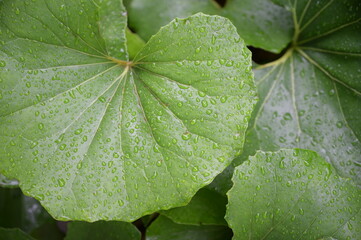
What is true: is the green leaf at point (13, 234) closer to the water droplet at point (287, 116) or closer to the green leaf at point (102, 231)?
the green leaf at point (102, 231)

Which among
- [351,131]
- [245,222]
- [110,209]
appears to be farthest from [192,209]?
[351,131]

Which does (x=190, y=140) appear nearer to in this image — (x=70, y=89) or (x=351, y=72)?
(x=70, y=89)

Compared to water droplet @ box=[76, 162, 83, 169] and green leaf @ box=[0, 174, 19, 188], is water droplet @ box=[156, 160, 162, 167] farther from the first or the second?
green leaf @ box=[0, 174, 19, 188]

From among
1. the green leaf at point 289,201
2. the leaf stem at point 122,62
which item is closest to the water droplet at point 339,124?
the green leaf at point 289,201

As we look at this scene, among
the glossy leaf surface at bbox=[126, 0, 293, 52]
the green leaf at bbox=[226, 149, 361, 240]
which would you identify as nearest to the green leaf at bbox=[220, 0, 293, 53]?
the glossy leaf surface at bbox=[126, 0, 293, 52]

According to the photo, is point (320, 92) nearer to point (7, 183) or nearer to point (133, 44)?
point (133, 44)

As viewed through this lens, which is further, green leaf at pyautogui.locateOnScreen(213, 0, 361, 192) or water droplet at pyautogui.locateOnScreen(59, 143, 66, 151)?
green leaf at pyautogui.locateOnScreen(213, 0, 361, 192)

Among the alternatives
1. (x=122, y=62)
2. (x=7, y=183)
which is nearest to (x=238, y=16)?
(x=122, y=62)

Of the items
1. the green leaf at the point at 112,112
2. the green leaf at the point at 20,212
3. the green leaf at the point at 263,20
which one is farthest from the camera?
the green leaf at the point at 20,212
